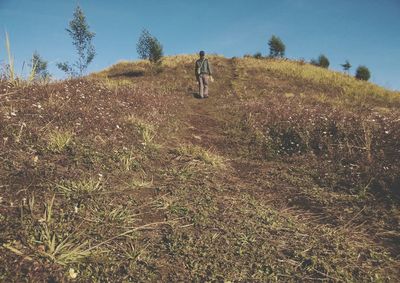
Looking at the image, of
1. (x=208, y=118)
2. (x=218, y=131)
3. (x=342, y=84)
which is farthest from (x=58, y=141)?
(x=342, y=84)

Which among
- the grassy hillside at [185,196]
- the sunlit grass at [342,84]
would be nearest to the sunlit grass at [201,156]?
the grassy hillside at [185,196]

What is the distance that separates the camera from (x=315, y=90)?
26.3 meters

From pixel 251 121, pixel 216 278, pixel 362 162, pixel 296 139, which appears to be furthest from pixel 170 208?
pixel 251 121

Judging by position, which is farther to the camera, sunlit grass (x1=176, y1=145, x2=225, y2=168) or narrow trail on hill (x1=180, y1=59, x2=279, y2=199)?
sunlit grass (x1=176, y1=145, x2=225, y2=168)

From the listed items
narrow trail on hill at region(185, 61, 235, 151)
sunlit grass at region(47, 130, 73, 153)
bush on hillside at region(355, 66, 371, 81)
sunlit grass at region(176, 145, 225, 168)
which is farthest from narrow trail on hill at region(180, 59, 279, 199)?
bush on hillside at region(355, 66, 371, 81)

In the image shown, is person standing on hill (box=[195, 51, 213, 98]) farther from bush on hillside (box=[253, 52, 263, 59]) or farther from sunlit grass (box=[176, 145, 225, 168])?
bush on hillside (box=[253, 52, 263, 59])

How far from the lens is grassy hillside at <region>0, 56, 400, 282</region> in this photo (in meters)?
4.30

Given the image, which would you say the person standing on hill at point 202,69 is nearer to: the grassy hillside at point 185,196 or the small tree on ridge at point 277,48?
the grassy hillside at point 185,196

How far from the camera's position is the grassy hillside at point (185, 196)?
4.30m

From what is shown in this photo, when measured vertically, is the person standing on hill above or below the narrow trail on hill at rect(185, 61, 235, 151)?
above

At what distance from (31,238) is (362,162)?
6354 millimetres

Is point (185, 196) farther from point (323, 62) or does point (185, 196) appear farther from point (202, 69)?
point (323, 62)

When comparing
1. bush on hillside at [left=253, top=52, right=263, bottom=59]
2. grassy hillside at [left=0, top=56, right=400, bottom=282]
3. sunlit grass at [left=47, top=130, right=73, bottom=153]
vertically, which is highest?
bush on hillside at [left=253, top=52, right=263, bottom=59]

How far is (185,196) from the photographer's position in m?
6.10
